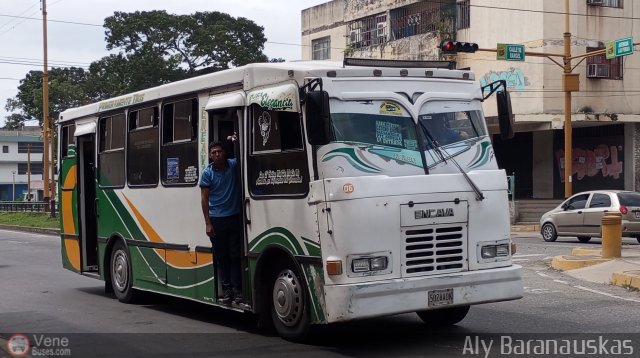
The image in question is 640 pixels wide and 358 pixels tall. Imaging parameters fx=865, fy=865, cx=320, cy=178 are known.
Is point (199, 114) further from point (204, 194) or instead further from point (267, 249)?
point (267, 249)

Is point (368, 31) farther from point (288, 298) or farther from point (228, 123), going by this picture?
point (288, 298)

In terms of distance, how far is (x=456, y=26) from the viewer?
1540 inches

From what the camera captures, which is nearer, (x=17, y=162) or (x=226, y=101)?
(x=226, y=101)

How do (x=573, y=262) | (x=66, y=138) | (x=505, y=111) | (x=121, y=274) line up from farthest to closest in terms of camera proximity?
(x=573, y=262) < (x=66, y=138) < (x=121, y=274) < (x=505, y=111)

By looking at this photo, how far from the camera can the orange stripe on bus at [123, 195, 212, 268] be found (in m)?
10.6

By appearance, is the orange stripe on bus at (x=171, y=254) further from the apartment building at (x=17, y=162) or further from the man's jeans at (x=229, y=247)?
the apartment building at (x=17, y=162)

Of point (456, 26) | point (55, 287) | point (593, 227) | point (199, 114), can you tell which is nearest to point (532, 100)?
point (456, 26)

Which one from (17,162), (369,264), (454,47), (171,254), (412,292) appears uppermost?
(454,47)

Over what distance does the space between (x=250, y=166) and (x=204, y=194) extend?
2.11ft

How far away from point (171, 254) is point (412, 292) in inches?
156

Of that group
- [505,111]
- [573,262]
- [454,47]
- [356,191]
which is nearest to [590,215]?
[454,47]

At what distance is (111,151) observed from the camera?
41.8ft

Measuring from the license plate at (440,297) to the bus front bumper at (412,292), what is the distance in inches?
1.4

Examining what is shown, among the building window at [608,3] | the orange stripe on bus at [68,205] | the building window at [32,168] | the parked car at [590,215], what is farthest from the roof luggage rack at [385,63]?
the building window at [32,168]
